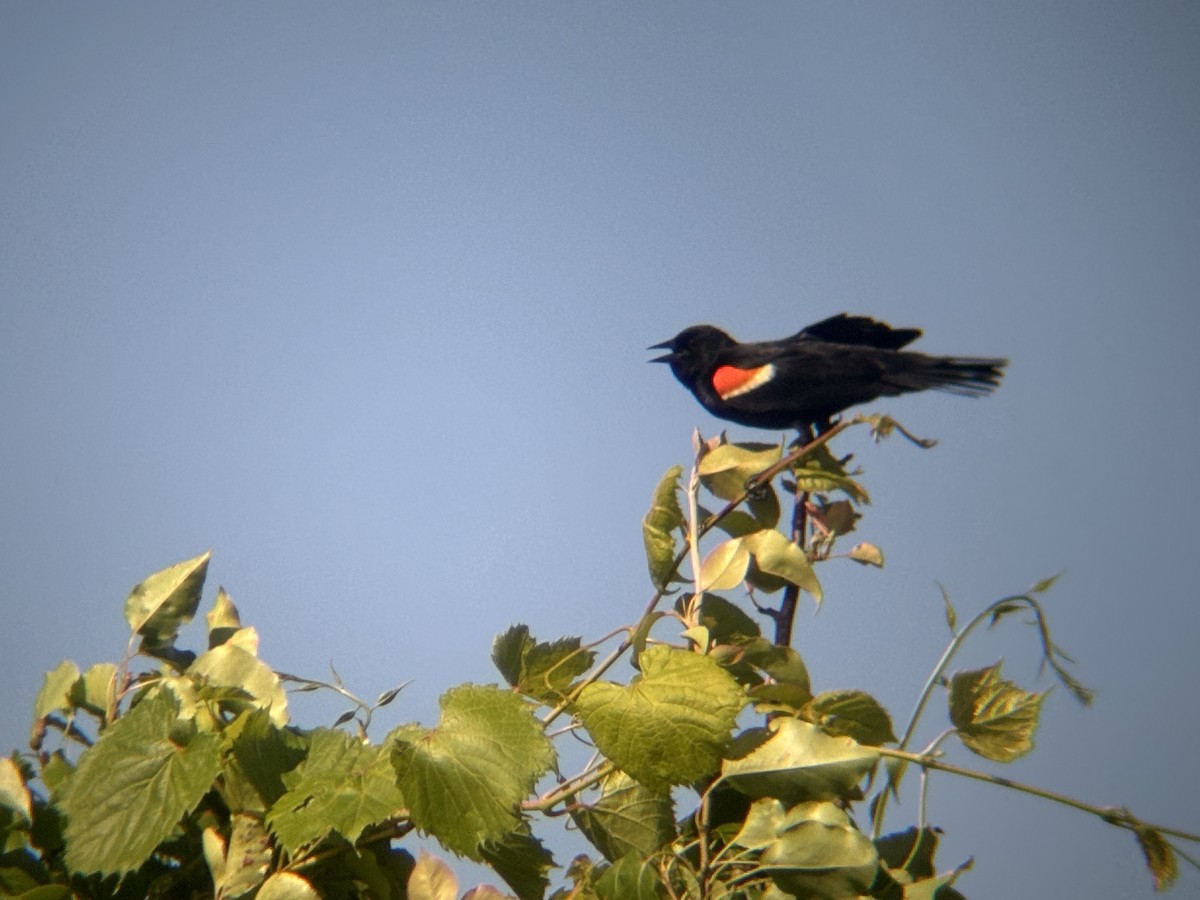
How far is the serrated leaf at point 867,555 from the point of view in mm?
1213

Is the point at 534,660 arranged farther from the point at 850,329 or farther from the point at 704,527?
the point at 850,329

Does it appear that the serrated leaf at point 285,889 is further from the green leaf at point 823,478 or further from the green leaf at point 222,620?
the green leaf at point 823,478

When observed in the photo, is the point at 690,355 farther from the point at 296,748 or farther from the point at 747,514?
the point at 296,748

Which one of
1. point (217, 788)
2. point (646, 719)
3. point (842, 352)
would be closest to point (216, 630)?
point (217, 788)

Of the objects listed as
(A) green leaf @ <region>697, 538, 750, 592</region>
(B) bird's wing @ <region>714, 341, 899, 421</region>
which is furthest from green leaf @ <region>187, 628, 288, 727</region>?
(B) bird's wing @ <region>714, 341, 899, 421</region>

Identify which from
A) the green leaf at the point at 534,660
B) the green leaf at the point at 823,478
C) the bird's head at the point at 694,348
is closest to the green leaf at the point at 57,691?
the green leaf at the point at 534,660

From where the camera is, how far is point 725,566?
1.13 metres

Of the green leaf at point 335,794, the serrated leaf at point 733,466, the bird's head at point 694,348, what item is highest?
the bird's head at point 694,348

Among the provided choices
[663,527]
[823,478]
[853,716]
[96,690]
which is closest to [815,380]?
[823,478]

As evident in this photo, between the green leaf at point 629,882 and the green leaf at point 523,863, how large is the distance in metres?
0.13

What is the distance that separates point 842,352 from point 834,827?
253 centimetres

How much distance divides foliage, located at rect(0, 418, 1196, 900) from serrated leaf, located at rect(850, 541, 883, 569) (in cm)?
13

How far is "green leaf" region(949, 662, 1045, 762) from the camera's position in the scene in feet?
3.47

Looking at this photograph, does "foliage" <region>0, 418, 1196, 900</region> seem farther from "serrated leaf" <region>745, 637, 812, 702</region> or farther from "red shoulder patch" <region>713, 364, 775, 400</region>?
"red shoulder patch" <region>713, 364, 775, 400</region>
